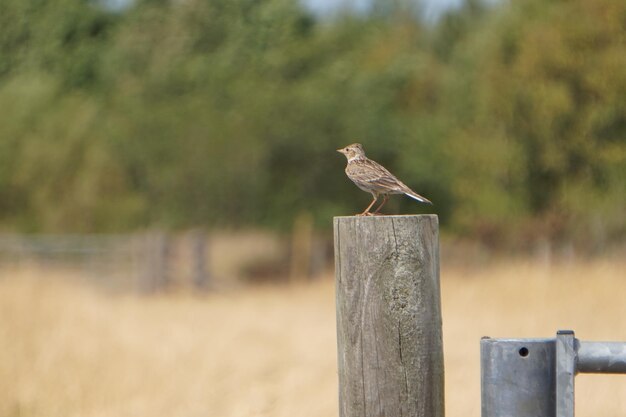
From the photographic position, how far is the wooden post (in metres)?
3.72

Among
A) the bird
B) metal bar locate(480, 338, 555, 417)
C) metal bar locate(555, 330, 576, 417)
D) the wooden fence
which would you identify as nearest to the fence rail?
the wooden fence

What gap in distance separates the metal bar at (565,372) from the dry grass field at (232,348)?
151 inches

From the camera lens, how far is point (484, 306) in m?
18.6

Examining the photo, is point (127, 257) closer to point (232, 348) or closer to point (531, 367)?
point (232, 348)

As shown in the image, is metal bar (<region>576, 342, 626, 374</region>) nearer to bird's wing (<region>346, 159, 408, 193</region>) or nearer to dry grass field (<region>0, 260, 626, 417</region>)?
bird's wing (<region>346, 159, 408, 193</region>)

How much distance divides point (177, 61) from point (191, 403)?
25.3m

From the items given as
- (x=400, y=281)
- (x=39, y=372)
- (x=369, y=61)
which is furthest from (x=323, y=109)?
(x=400, y=281)

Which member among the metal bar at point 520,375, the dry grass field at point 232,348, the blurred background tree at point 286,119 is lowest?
the dry grass field at point 232,348

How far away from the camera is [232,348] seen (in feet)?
41.2

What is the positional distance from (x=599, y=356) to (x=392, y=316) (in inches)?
28.0

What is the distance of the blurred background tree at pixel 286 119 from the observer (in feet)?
78.9

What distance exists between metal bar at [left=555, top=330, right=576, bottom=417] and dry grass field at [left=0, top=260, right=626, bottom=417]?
3.83 m

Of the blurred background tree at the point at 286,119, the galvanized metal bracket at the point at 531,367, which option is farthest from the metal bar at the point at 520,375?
the blurred background tree at the point at 286,119

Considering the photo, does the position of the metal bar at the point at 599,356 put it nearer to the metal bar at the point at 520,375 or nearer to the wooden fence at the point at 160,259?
the metal bar at the point at 520,375
